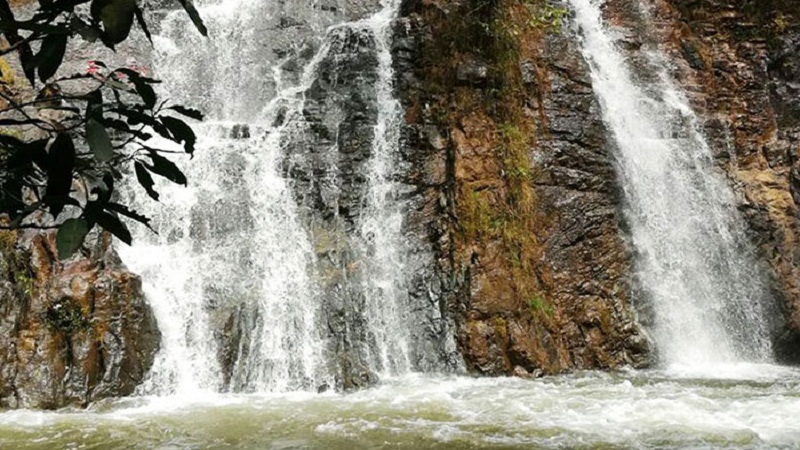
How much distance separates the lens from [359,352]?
8820mm

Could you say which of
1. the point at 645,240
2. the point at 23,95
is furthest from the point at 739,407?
the point at 23,95

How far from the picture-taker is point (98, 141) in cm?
143

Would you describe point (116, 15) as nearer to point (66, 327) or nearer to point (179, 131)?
point (179, 131)

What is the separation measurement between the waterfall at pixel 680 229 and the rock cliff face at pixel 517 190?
63cm

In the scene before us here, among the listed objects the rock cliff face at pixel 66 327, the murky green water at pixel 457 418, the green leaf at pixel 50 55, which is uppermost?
the green leaf at pixel 50 55

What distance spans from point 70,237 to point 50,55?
1.40 feet

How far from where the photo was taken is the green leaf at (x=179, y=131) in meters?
1.71

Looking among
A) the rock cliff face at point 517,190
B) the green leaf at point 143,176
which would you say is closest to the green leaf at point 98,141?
the green leaf at point 143,176

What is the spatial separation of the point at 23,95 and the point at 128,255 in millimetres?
A: 3375

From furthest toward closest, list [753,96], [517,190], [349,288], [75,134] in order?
[753,96], [517,190], [349,288], [75,134]

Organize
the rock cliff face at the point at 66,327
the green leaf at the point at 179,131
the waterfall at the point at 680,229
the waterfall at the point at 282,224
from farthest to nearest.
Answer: the waterfall at the point at 680,229, the waterfall at the point at 282,224, the rock cliff face at the point at 66,327, the green leaf at the point at 179,131

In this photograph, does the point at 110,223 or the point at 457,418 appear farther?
the point at 457,418

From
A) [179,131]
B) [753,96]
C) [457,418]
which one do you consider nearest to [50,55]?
[179,131]

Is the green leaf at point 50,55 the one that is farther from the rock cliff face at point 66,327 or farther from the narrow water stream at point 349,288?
the rock cliff face at point 66,327
